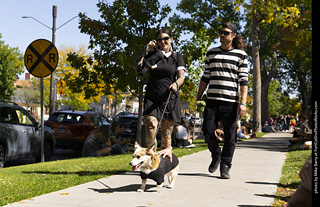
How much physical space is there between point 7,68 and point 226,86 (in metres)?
50.1

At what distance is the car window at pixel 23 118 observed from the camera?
11.4 m

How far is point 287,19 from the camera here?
19.5 m

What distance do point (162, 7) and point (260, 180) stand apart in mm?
10439

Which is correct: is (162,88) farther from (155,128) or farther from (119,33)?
(119,33)

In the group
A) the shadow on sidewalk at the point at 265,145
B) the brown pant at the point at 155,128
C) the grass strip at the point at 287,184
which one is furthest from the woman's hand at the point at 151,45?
the shadow on sidewalk at the point at 265,145

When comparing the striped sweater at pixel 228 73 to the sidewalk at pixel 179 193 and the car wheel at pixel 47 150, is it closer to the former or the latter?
the sidewalk at pixel 179 193

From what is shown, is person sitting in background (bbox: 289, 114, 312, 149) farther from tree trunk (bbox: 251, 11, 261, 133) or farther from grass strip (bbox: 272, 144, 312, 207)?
tree trunk (bbox: 251, 11, 261, 133)

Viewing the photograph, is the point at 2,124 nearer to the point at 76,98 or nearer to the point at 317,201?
the point at 317,201

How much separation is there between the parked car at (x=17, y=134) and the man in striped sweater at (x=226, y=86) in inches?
236

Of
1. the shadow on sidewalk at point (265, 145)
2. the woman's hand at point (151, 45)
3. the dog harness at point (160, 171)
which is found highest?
the woman's hand at point (151, 45)

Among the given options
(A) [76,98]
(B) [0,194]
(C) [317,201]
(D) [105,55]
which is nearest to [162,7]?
(D) [105,55]

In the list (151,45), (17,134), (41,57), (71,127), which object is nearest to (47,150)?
(17,134)

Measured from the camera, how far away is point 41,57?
35.3ft

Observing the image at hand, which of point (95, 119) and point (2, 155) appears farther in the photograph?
point (95, 119)
